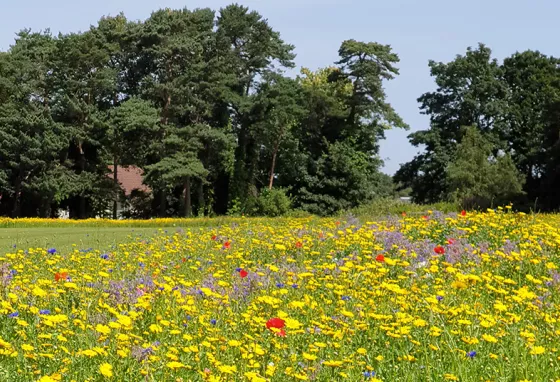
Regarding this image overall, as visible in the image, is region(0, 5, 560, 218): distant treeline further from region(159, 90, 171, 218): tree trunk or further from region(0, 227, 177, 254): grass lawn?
region(0, 227, 177, 254): grass lawn

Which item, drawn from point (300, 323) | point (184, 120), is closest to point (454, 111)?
point (184, 120)

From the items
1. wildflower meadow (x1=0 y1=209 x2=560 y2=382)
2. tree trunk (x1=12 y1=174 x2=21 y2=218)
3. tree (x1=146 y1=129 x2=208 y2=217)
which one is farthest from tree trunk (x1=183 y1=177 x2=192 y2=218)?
wildflower meadow (x1=0 y1=209 x2=560 y2=382)

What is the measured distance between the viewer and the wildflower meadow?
3303 mm

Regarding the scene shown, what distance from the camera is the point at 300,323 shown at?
3928 mm

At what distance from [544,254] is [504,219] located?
6.97 ft

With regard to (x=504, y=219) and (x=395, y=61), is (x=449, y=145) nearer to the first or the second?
(x=395, y=61)

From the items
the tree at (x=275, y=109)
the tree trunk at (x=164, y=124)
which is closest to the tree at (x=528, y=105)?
the tree at (x=275, y=109)

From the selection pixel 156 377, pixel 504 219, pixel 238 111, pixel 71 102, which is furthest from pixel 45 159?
pixel 156 377

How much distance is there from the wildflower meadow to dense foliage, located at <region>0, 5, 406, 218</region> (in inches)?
1166

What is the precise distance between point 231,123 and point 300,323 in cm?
3718

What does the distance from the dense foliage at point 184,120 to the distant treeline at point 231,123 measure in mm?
91

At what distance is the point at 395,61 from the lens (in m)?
39.8

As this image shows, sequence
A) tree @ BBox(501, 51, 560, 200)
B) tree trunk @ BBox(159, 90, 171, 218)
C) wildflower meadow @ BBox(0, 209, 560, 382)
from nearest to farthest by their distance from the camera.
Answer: wildflower meadow @ BBox(0, 209, 560, 382), tree trunk @ BBox(159, 90, 171, 218), tree @ BBox(501, 51, 560, 200)

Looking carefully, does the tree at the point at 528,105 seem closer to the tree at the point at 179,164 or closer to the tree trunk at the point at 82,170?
the tree at the point at 179,164
